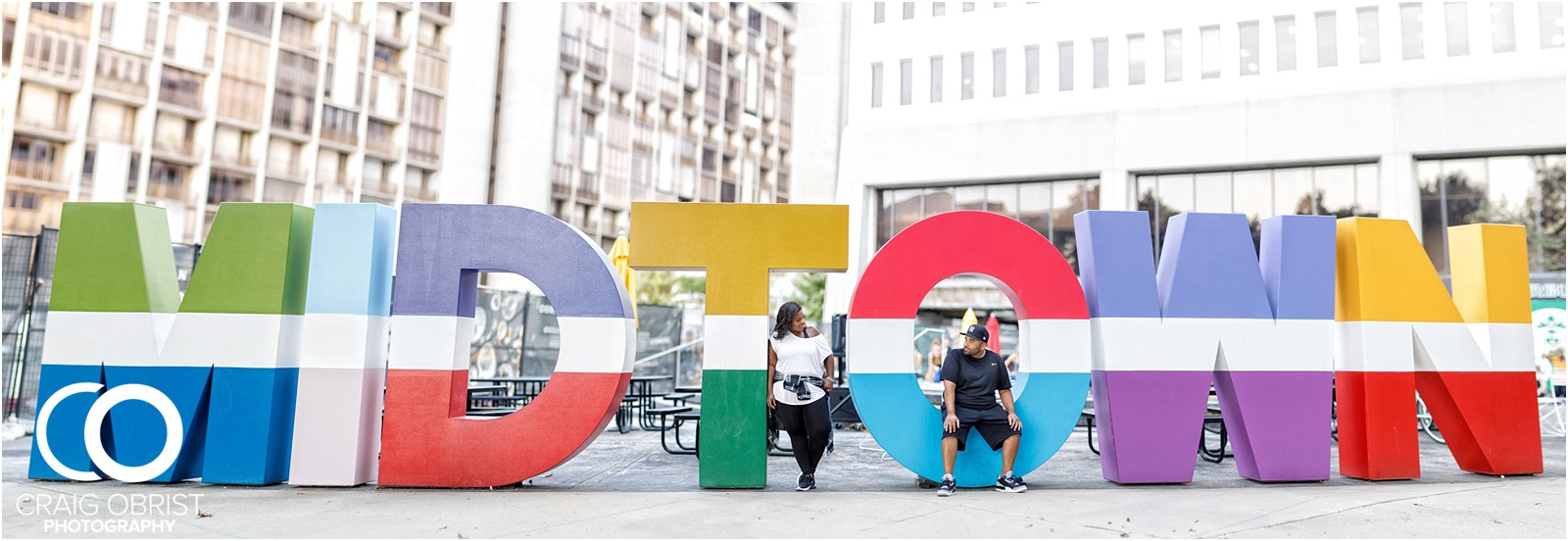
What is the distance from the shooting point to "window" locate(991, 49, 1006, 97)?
91.2ft

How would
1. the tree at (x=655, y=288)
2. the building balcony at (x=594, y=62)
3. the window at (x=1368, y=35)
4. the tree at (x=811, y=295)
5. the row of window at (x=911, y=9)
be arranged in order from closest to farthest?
the window at (x=1368, y=35) → the row of window at (x=911, y=9) → the tree at (x=811, y=295) → the tree at (x=655, y=288) → the building balcony at (x=594, y=62)

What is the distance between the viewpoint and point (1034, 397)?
8.66 m

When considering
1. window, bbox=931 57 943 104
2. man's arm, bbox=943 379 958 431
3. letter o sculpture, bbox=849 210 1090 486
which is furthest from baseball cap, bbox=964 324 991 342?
window, bbox=931 57 943 104

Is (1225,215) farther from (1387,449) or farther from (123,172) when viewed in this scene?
(123,172)

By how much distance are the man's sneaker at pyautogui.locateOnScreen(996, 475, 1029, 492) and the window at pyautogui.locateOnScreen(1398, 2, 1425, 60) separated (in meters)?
20.8

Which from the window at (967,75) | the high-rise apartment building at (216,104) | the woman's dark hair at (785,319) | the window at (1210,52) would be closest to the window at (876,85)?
the window at (967,75)

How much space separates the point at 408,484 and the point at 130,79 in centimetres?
4580

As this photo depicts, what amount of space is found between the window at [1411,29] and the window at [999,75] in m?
9.79

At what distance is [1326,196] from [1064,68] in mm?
7584

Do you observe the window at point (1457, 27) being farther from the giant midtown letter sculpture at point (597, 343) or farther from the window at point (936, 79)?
the giant midtown letter sculpture at point (597, 343)

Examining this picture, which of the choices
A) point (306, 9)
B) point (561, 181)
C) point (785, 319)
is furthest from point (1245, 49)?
point (306, 9)

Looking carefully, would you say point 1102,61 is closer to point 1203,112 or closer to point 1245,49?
point 1203,112

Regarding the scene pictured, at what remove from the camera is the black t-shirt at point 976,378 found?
8.36 meters

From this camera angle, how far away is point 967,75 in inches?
1112
